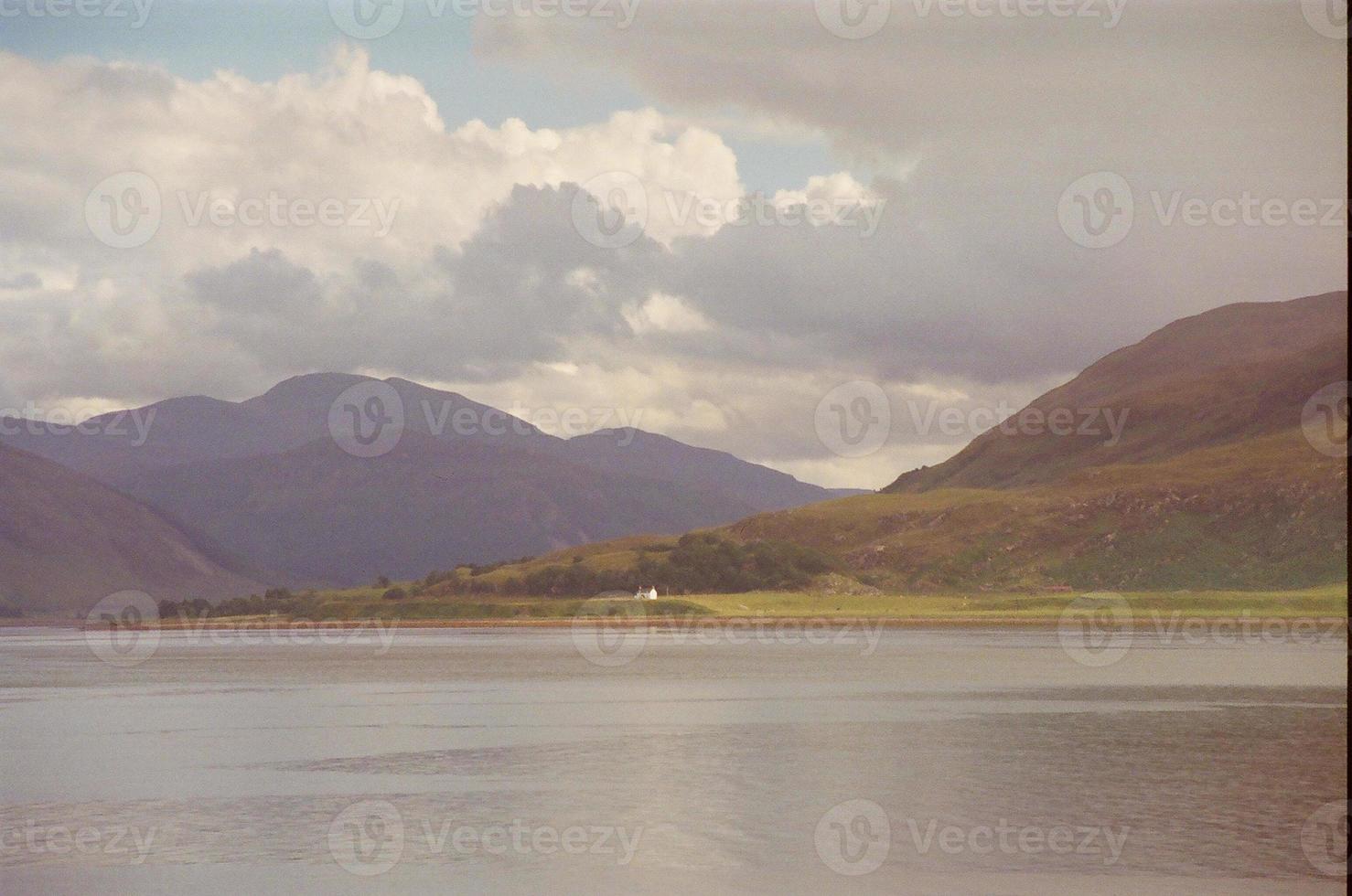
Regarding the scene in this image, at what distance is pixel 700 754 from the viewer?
60.2m

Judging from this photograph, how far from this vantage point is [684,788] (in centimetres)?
5016

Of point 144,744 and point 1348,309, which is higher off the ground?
point 1348,309

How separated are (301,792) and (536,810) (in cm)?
920

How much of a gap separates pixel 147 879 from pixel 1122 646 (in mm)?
146611

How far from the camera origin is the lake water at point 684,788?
36281 mm

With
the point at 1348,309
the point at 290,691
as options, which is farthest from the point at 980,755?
the point at 290,691

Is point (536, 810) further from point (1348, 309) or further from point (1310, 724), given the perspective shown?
point (1310, 724)

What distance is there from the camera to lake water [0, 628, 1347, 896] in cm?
3628

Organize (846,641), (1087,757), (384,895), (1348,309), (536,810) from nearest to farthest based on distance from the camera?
1. (1348,309)
2. (384,895)
3. (536,810)
4. (1087,757)
5. (846,641)

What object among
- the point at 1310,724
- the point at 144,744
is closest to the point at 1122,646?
the point at 1310,724

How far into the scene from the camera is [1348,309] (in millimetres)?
17594

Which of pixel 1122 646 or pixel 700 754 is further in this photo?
pixel 1122 646

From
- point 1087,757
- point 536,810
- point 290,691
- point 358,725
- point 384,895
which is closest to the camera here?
point 384,895

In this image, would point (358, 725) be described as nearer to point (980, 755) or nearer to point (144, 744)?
point (144, 744)
